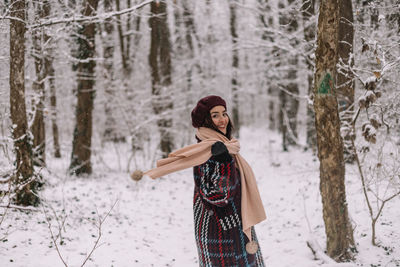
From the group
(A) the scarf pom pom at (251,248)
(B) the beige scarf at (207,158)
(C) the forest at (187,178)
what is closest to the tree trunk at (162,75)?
(C) the forest at (187,178)

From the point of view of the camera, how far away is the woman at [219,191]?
2.73 meters

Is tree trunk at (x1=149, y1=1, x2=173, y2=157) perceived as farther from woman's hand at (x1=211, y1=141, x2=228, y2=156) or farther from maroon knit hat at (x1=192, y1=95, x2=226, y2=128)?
woman's hand at (x1=211, y1=141, x2=228, y2=156)

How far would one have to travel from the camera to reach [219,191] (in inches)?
106

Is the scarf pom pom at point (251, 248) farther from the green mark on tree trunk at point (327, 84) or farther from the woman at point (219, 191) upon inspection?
the green mark on tree trunk at point (327, 84)

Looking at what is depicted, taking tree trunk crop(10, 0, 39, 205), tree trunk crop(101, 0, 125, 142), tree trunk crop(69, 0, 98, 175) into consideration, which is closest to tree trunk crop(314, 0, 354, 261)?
tree trunk crop(10, 0, 39, 205)

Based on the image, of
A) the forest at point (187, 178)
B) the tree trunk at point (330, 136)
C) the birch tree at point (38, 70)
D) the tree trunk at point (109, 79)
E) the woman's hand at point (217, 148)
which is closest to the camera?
the woman's hand at point (217, 148)

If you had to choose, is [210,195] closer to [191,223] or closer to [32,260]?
[32,260]

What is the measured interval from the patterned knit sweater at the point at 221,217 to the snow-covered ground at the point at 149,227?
56.5 inches

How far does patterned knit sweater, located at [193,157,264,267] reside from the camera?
9.00 feet

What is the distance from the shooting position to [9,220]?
4.99 metres

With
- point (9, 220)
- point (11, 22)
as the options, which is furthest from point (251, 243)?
point (11, 22)

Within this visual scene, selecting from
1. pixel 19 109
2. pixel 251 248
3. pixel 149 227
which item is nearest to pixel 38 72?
pixel 19 109

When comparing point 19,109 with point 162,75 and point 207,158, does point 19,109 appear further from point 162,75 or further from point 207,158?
point 162,75

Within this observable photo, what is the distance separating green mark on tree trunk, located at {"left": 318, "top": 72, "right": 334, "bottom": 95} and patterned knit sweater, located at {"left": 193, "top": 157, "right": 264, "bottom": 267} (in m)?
1.68
